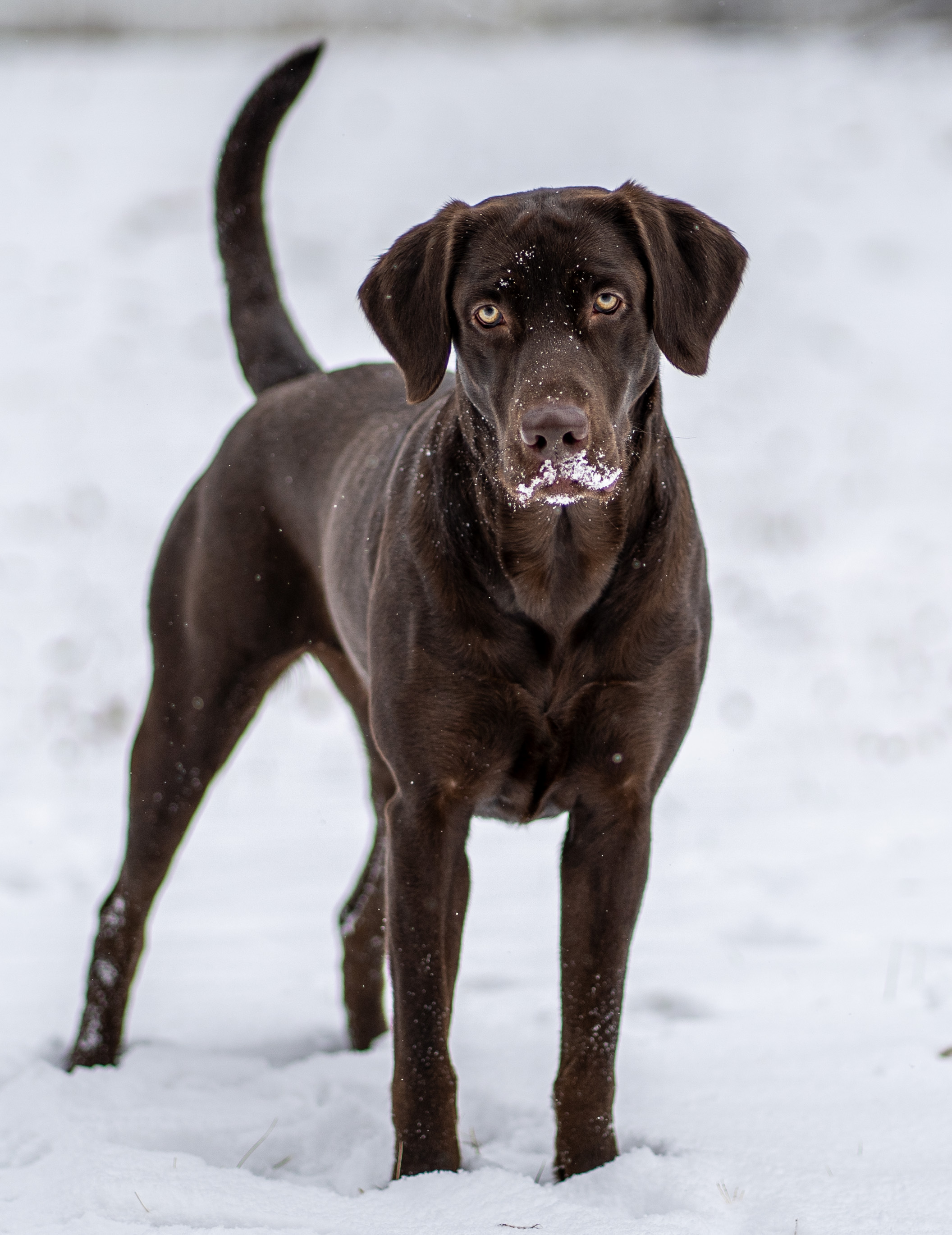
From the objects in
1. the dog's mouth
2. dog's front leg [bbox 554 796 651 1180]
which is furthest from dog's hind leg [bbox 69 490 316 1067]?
the dog's mouth

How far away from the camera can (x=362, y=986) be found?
343 cm

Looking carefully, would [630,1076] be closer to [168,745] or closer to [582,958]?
[582,958]

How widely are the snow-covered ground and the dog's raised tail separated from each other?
873 millimetres

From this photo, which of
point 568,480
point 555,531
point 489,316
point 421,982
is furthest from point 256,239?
point 421,982

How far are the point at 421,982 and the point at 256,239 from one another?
6.79ft

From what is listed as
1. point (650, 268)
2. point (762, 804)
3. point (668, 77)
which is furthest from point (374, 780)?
point (668, 77)

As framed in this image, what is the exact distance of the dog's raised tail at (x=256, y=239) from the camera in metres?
3.50

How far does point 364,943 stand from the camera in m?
3.45

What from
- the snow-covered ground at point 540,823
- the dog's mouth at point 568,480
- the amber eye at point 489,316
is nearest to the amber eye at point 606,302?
the amber eye at point 489,316

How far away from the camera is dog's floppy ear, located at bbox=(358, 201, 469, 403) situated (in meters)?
2.50

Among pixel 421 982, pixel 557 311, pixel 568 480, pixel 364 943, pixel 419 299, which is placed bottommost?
pixel 421 982

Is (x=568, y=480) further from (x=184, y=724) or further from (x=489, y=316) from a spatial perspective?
(x=184, y=724)

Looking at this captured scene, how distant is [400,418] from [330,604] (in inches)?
18.0

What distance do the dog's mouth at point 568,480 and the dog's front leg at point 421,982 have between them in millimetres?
590
